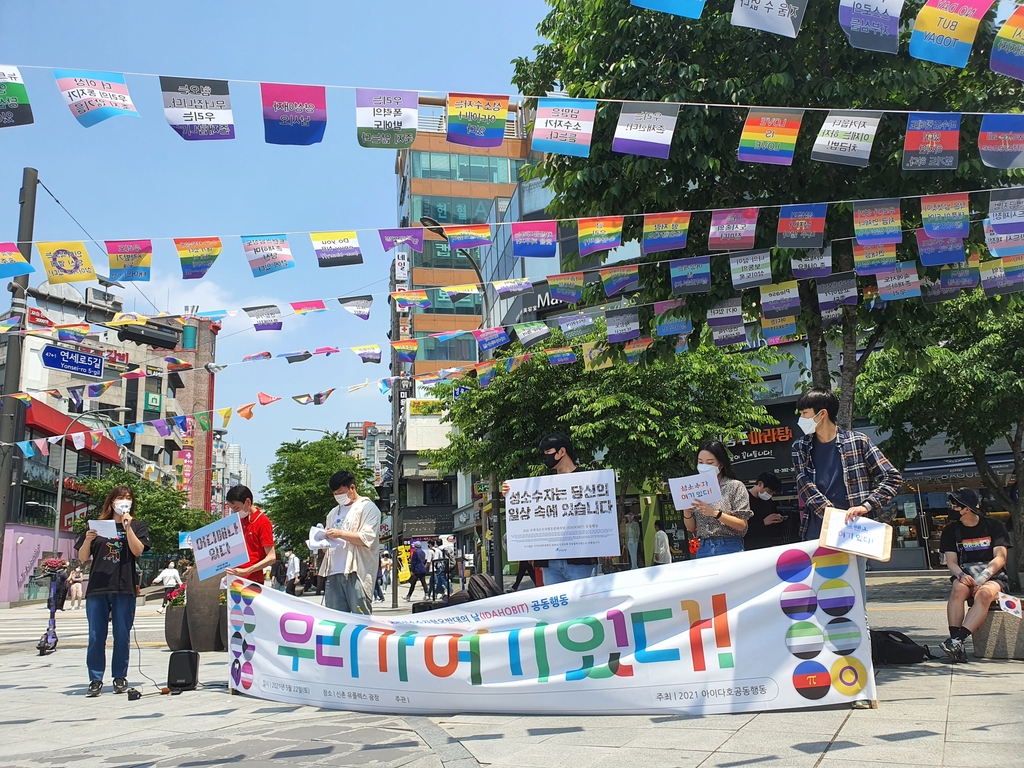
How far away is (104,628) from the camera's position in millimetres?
7188

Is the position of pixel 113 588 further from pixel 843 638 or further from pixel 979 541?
pixel 979 541

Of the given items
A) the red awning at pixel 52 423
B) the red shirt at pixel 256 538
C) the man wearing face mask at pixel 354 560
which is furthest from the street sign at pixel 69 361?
the red awning at pixel 52 423

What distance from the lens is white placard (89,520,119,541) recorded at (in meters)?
6.86

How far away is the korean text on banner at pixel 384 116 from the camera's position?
7625 mm

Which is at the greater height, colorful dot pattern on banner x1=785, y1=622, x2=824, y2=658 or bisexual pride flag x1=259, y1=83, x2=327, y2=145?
bisexual pride flag x1=259, y1=83, x2=327, y2=145

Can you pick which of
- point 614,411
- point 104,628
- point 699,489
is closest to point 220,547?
point 104,628

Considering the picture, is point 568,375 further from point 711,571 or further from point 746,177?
point 711,571

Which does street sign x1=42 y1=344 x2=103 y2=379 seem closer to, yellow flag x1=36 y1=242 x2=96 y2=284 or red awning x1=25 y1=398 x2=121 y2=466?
yellow flag x1=36 y1=242 x2=96 y2=284

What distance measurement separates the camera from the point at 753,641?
4.98 meters

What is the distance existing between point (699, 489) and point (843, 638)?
1530 millimetres

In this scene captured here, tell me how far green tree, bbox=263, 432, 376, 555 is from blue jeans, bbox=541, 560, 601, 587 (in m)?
36.5

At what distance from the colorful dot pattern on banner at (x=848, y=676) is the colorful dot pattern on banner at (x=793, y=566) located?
0.52 meters

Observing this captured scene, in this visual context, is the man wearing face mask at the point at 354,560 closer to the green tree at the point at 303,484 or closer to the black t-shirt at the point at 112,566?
the black t-shirt at the point at 112,566

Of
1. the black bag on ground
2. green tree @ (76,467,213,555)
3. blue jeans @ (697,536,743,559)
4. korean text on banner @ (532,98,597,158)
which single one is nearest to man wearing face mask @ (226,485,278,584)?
blue jeans @ (697,536,743,559)
